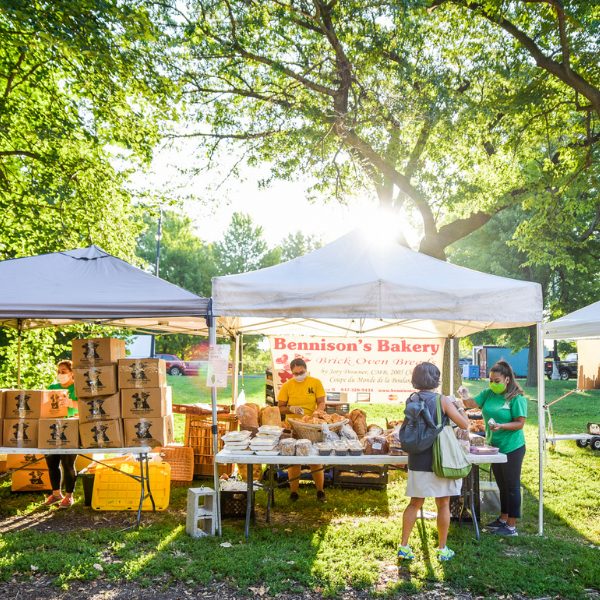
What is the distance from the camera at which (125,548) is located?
14.8 ft

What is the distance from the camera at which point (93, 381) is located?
524cm

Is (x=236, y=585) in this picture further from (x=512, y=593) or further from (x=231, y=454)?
(x=512, y=593)

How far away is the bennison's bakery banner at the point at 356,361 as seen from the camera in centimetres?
913

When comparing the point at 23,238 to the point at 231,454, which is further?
the point at 23,238

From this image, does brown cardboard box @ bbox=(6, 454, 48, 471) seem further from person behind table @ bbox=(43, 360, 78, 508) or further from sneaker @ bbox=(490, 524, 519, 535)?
sneaker @ bbox=(490, 524, 519, 535)

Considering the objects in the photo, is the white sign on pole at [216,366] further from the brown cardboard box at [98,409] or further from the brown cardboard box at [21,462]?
the brown cardboard box at [21,462]

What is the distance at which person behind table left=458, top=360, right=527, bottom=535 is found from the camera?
4926 mm

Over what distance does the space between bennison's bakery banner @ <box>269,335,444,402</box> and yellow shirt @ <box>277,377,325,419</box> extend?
244 centimetres

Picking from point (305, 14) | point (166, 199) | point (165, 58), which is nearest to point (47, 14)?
point (165, 58)

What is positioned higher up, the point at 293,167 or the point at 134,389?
the point at 293,167

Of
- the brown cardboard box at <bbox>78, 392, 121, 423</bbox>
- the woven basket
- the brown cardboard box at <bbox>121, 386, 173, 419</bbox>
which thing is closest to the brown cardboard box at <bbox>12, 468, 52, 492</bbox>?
the brown cardboard box at <bbox>78, 392, 121, 423</bbox>

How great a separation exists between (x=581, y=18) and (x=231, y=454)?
28.0ft

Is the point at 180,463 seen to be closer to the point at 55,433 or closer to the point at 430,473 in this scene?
the point at 55,433

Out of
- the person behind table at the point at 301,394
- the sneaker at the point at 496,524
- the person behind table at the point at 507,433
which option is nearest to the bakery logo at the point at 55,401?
the person behind table at the point at 301,394
